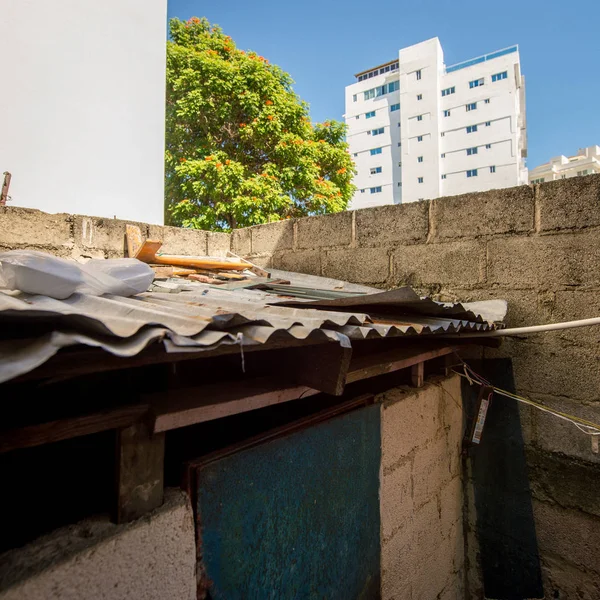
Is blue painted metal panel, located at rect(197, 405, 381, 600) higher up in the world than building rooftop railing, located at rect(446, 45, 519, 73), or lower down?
lower down

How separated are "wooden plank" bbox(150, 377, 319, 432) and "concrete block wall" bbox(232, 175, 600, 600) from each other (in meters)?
2.12

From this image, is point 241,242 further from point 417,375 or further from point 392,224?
point 417,375

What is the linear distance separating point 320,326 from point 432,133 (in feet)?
141

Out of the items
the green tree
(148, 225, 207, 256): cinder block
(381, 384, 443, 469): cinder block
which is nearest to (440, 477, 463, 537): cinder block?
(381, 384, 443, 469): cinder block

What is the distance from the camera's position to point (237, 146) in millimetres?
13469

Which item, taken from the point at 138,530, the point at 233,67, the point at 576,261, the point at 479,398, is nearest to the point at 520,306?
the point at 576,261

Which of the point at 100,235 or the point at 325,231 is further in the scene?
the point at 325,231

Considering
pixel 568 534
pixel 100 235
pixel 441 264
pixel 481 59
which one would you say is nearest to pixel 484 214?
pixel 441 264

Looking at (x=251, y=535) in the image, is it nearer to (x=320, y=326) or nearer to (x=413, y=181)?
(x=320, y=326)

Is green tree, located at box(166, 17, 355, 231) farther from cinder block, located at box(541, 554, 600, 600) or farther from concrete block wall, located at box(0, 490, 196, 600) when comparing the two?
concrete block wall, located at box(0, 490, 196, 600)

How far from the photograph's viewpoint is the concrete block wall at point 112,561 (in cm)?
100

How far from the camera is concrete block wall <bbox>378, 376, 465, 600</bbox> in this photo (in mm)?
2389

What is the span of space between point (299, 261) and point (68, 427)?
3378 mm

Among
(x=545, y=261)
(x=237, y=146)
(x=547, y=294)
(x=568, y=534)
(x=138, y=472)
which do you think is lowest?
(x=568, y=534)
